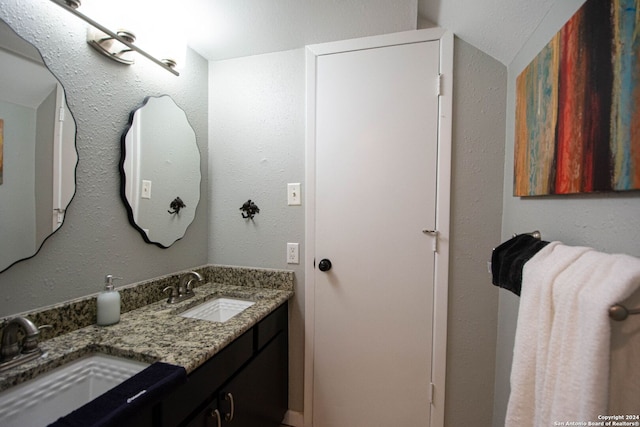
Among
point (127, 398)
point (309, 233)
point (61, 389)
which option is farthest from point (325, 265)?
point (61, 389)

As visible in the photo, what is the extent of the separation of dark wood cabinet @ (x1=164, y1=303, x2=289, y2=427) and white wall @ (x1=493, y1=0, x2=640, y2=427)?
1136mm

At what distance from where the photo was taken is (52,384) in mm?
777

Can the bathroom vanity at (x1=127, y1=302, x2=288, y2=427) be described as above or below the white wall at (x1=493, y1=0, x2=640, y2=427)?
below

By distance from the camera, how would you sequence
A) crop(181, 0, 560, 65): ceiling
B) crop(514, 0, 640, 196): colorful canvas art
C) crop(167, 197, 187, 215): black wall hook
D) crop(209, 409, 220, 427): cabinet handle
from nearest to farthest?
crop(514, 0, 640, 196): colorful canvas art, crop(209, 409, 220, 427): cabinet handle, crop(181, 0, 560, 65): ceiling, crop(167, 197, 187, 215): black wall hook

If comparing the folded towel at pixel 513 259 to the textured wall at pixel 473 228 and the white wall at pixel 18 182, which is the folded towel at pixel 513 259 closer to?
the textured wall at pixel 473 228

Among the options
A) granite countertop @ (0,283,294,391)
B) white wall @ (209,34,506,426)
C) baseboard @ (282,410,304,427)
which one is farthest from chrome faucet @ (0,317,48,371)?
baseboard @ (282,410,304,427)

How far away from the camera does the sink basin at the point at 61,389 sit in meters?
0.70

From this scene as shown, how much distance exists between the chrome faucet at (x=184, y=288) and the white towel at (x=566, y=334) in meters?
1.37

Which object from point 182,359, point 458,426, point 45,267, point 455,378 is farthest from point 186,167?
point 458,426

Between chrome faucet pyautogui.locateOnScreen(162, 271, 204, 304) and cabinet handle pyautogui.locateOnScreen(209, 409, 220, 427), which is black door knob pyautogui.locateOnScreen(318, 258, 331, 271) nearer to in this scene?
chrome faucet pyautogui.locateOnScreen(162, 271, 204, 304)

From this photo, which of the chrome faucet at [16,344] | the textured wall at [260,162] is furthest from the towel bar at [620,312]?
the chrome faucet at [16,344]

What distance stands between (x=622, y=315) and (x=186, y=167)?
1764 mm

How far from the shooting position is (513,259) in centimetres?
77

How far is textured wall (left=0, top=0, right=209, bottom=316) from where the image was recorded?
2.83 feet
